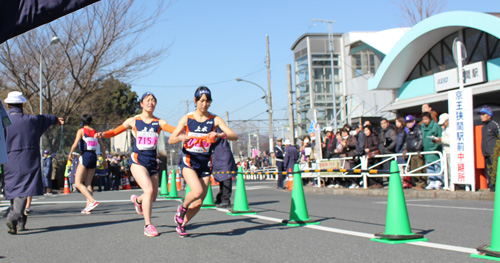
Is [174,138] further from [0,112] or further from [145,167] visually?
[0,112]

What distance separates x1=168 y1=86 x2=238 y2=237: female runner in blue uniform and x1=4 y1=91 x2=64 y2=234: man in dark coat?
223 cm

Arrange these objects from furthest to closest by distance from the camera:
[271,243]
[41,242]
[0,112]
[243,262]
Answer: [41,242] → [271,243] → [243,262] → [0,112]

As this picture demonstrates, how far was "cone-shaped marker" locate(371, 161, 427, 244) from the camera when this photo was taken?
5984 millimetres

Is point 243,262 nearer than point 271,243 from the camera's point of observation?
Yes

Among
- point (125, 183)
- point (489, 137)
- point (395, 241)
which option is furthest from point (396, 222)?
point (125, 183)

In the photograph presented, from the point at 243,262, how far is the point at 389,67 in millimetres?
23698

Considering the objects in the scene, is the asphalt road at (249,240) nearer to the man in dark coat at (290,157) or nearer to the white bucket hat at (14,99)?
the white bucket hat at (14,99)

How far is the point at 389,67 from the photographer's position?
2734 cm

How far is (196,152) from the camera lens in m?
6.97

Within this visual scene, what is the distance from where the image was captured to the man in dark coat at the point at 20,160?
7574 mm

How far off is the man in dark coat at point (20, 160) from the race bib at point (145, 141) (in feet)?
5.04

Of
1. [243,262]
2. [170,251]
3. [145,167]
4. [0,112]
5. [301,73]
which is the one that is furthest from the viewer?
[301,73]

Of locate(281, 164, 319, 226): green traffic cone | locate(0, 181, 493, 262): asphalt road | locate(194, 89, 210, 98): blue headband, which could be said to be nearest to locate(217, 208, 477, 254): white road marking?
locate(0, 181, 493, 262): asphalt road

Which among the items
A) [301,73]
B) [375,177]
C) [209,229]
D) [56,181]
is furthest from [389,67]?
[301,73]
